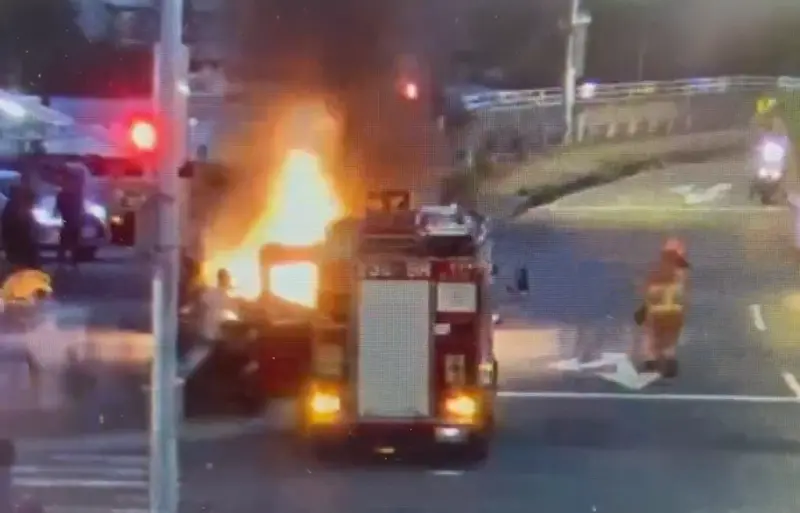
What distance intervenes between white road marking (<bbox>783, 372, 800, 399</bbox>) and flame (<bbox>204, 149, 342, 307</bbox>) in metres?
1.59

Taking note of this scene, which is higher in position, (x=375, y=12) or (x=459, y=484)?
(x=375, y=12)

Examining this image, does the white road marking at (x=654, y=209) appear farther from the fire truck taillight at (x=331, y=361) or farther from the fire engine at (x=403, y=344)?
the fire truck taillight at (x=331, y=361)

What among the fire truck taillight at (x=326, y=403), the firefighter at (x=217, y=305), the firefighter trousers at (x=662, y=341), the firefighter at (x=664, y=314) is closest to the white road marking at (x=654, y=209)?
the firefighter at (x=664, y=314)

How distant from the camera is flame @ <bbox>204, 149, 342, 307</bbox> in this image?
14.2ft

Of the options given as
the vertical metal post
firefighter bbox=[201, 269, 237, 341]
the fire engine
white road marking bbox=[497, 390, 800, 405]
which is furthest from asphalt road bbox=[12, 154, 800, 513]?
firefighter bbox=[201, 269, 237, 341]

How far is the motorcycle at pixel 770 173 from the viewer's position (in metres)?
4.20

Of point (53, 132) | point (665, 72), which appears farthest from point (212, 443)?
point (665, 72)

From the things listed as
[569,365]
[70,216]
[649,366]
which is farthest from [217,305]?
[649,366]

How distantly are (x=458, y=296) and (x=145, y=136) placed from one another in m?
1.47

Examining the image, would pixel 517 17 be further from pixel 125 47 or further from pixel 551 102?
pixel 125 47

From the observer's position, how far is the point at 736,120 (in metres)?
4.18

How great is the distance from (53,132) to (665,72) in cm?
201

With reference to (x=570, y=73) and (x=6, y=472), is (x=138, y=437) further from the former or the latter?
(x=570, y=73)

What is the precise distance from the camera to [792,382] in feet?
14.2
